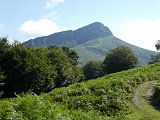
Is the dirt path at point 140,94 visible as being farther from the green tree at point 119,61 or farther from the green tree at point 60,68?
the green tree at point 119,61

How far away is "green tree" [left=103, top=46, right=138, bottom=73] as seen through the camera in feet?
447

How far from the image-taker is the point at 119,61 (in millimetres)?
136500

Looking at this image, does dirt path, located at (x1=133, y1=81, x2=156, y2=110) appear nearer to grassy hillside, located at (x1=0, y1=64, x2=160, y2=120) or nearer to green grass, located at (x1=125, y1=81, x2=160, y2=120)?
green grass, located at (x1=125, y1=81, x2=160, y2=120)

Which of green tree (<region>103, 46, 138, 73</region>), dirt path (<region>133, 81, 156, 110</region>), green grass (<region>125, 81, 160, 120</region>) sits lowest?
green grass (<region>125, 81, 160, 120</region>)

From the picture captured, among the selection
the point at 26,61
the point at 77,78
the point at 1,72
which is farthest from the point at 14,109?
the point at 77,78

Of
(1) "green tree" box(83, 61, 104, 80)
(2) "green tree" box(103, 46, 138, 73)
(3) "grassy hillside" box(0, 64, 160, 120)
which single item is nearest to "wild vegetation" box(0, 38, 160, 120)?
(3) "grassy hillside" box(0, 64, 160, 120)

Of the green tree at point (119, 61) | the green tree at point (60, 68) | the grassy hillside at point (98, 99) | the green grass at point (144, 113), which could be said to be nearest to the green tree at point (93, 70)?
the green tree at point (119, 61)

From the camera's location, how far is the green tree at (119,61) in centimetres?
13625

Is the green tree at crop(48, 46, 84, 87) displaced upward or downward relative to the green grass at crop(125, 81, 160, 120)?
upward

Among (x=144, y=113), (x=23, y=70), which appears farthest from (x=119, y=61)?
(x=144, y=113)

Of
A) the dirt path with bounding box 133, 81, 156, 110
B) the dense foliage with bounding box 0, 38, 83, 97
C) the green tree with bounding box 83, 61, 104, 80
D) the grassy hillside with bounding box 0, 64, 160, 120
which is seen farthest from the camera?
the green tree with bounding box 83, 61, 104, 80

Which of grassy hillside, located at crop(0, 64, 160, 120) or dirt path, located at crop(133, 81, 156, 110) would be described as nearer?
grassy hillside, located at crop(0, 64, 160, 120)

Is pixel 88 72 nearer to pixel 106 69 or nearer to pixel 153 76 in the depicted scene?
pixel 106 69

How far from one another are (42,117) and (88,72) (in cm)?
15207
